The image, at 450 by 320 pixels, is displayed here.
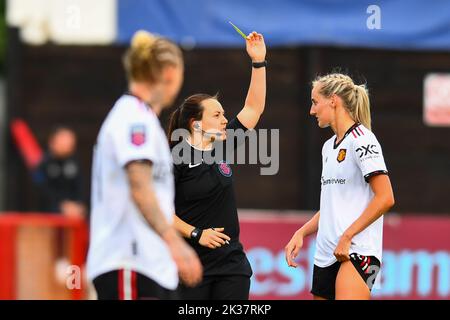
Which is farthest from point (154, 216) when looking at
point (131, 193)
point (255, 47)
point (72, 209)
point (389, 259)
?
point (72, 209)

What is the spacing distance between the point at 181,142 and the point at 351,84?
3.68ft

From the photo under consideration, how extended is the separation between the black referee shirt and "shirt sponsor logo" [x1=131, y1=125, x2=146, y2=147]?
1.35 m

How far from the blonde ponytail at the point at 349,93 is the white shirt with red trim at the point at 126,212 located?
1.52m

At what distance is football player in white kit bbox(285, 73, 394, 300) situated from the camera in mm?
6031

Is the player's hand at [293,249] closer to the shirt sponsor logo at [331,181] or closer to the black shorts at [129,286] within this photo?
the shirt sponsor logo at [331,181]

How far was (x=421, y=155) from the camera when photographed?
42.3 feet

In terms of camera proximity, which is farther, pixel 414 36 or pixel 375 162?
pixel 414 36

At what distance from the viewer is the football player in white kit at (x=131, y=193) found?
5.00 metres

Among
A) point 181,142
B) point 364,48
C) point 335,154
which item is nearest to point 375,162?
point 335,154

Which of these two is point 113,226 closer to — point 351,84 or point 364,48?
point 351,84

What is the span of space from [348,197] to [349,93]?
0.64 meters

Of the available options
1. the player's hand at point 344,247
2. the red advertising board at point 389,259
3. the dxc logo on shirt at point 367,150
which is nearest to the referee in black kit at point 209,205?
the player's hand at point 344,247

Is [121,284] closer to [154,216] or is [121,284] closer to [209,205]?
[154,216]

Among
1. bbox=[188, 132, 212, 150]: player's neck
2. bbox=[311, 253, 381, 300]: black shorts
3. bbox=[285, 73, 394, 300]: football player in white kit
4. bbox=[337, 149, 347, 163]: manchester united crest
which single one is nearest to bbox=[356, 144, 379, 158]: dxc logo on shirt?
bbox=[285, 73, 394, 300]: football player in white kit
